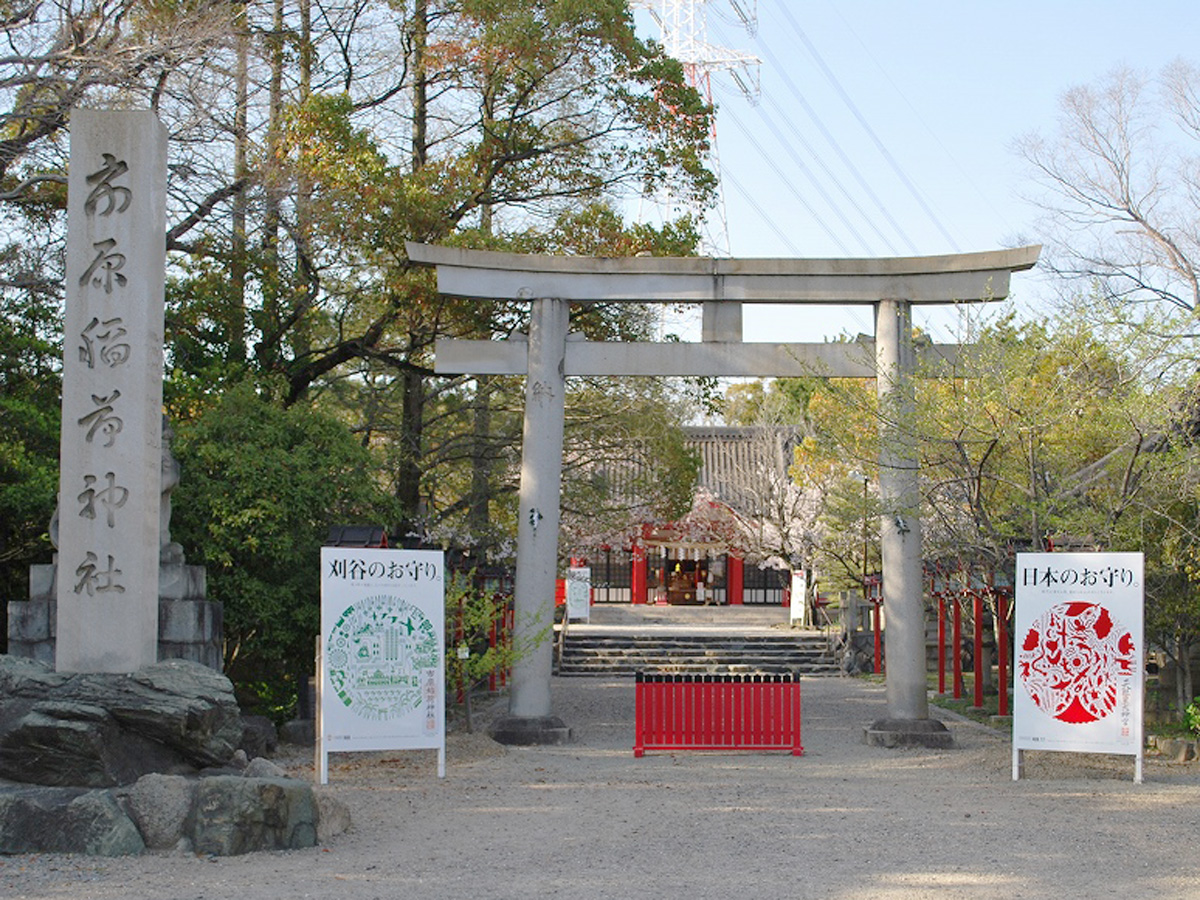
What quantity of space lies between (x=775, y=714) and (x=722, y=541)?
23844 mm

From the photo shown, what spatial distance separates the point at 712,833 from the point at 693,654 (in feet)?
58.0

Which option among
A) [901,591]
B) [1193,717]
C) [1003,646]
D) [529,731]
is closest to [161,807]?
[529,731]

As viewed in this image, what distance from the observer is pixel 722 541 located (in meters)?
36.4

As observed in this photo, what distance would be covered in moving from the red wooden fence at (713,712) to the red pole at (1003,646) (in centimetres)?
413

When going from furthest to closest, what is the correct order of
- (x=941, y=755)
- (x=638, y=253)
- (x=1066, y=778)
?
→ (x=638, y=253), (x=941, y=755), (x=1066, y=778)

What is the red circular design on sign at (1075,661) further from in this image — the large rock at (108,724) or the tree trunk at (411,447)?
the tree trunk at (411,447)

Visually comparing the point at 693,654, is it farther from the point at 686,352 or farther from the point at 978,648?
the point at 686,352

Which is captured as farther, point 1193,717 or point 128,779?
point 1193,717

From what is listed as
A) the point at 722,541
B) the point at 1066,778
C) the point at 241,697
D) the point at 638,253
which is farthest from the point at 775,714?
the point at 722,541

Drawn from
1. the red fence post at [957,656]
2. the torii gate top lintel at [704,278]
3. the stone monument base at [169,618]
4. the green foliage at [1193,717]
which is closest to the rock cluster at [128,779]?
the stone monument base at [169,618]

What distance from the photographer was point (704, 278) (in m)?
13.4

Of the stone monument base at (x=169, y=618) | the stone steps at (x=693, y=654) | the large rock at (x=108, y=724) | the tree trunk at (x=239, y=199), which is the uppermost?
the tree trunk at (x=239, y=199)

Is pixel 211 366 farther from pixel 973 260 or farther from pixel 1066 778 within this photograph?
pixel 1066 778

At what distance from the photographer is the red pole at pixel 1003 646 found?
1562 cm
